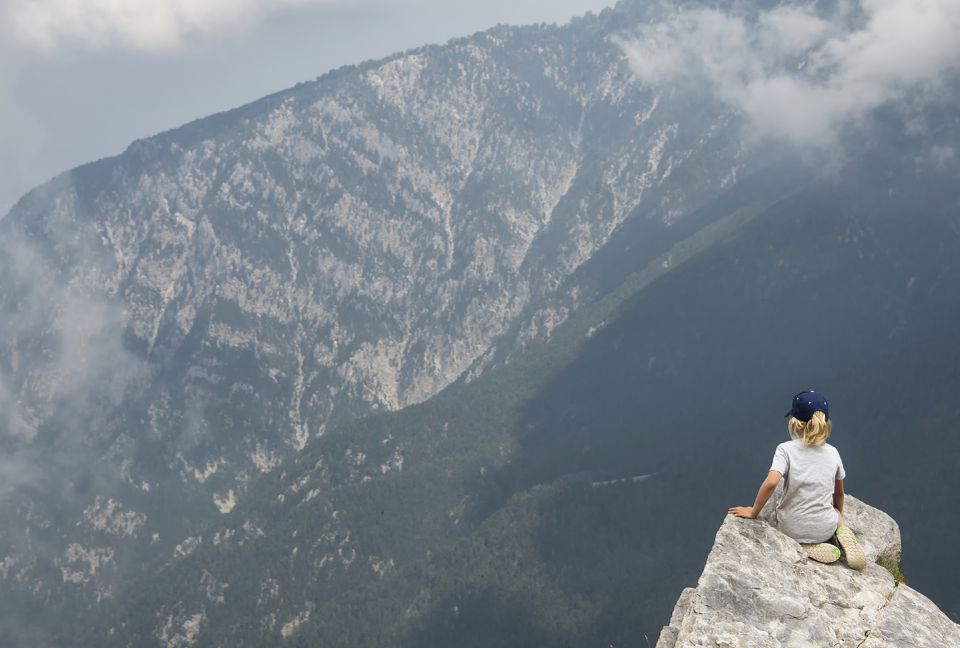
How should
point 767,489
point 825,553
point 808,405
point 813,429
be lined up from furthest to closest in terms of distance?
point 825,553 < point 808,405 < point 813,429 < point 767,489

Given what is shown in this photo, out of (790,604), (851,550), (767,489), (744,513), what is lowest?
(790,604)

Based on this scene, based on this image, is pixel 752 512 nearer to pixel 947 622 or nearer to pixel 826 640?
pixel 826 640

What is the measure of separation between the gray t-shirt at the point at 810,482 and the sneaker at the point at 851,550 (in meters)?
0.40

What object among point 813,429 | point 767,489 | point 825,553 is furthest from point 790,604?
point 813,429

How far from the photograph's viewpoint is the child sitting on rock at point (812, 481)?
27469mm

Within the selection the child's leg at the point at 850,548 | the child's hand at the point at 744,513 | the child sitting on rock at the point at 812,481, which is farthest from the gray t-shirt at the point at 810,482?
the child's hand at the point at 744,513

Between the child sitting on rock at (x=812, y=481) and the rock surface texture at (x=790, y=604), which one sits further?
the child sitting on rock at (x=812, y=481)

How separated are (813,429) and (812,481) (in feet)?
5.89

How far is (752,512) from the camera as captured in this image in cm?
2834

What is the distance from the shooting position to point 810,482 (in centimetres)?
2770

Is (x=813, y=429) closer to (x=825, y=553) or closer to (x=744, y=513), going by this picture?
(x=744, y=513)

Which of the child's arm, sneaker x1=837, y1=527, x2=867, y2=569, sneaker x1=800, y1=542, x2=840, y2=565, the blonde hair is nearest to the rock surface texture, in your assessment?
sneaker x1=800, y1=542, x2=840, y2=565

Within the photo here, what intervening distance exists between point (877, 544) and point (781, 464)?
7.70 meters

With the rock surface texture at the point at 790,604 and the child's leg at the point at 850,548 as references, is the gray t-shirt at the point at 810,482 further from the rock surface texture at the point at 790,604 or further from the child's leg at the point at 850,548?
the rock surface texture at the point at 790,604
